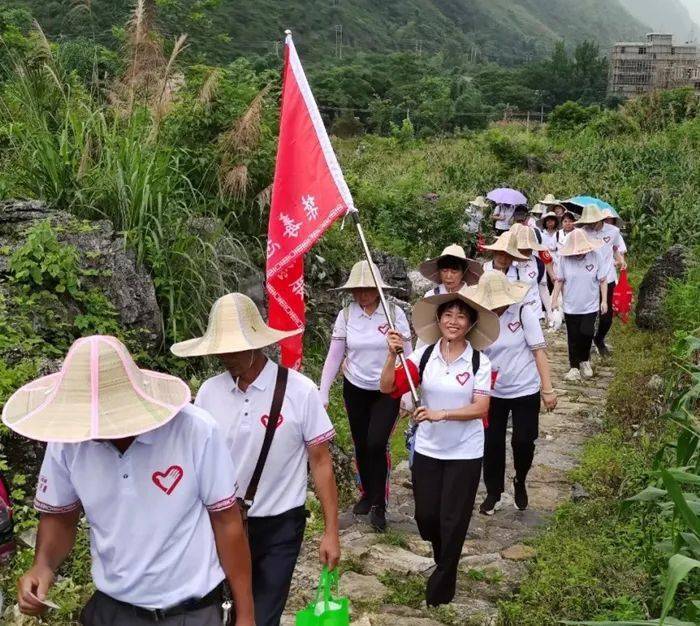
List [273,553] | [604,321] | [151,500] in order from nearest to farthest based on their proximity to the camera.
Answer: [151,500] < [273,553] < [604,321]

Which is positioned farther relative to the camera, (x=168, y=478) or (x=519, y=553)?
(x=519, y=553)

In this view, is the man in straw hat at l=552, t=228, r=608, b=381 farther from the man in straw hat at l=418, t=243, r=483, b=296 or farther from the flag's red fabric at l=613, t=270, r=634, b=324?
the man in straw hat at l=418, t=243, r=483, b=296

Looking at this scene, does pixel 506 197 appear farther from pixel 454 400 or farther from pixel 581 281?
pixel 454 400

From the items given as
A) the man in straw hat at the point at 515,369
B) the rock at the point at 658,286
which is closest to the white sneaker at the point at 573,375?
the rock at the point at 658,286

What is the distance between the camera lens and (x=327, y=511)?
329cm

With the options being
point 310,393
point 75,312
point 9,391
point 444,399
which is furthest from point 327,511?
point 75,312

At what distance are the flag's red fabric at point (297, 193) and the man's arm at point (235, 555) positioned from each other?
2.12 m

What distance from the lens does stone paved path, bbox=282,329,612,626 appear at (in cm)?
433

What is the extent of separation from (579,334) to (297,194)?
531cm

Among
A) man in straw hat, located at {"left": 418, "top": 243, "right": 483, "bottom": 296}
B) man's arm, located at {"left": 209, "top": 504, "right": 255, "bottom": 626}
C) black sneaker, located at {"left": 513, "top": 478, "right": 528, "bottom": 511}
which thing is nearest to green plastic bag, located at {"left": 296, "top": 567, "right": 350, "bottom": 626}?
man's arm, located at {"left": 209, "top": 504, "right": 255, "bottom": 626}

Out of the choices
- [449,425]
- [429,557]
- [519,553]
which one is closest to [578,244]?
[519,553]

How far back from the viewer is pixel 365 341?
541cm

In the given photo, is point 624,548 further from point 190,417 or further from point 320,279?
point 320,279

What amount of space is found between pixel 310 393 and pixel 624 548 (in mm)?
2681
